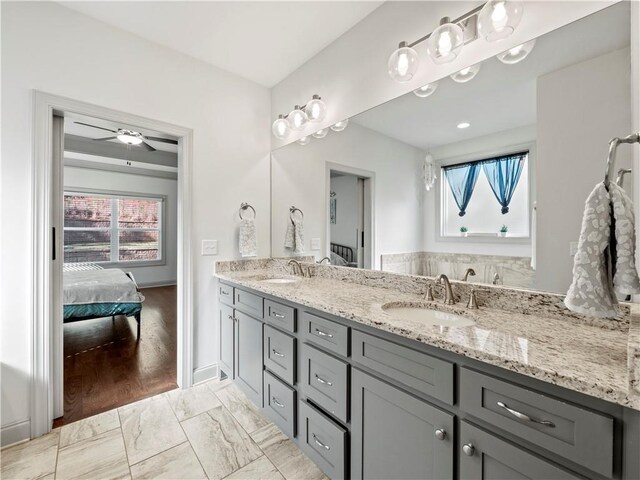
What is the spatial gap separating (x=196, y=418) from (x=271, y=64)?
9.07 feet

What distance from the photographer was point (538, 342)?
88 centimetres

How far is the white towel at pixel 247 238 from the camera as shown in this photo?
2.47 m

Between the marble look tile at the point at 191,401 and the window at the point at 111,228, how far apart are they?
503 cm

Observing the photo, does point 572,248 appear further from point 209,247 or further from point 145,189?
point 145,189

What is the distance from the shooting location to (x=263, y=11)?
1831 millimetres

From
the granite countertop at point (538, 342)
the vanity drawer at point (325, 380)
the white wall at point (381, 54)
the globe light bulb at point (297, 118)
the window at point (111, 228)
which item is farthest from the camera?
the window at point (111, 228)

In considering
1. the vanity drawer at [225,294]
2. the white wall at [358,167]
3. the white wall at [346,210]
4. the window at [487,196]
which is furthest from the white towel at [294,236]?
the window at [487,196]

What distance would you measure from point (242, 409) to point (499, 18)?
263cm

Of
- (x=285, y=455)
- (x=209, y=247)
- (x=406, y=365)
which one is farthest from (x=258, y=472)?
(x=209, y=247)

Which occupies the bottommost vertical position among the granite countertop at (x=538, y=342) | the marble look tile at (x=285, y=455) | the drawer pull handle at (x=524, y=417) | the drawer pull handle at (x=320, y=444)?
the marble look tile at (x=285, y=455)

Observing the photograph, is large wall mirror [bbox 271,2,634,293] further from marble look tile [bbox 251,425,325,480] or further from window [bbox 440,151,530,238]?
marble look tile [bbox 251,425,325,480]

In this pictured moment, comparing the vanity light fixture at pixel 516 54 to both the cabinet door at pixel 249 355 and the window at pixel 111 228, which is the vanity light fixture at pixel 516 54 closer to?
the cabinet door at pixel 249 355

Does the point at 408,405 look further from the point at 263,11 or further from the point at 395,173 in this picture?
the point at 263,11

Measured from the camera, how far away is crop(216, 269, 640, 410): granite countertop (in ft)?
2.07
